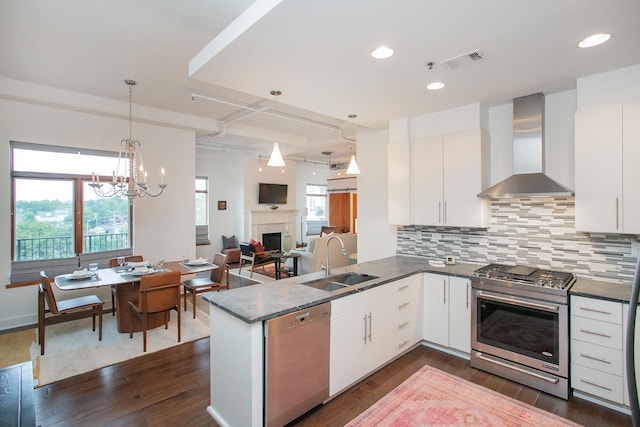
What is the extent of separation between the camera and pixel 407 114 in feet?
12.7

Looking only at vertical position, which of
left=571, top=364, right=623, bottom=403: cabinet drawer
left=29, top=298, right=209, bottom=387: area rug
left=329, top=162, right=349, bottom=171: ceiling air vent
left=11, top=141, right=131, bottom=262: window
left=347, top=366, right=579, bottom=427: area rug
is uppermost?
left=329, top=162, right=349, bottom=171: ceiling air vent

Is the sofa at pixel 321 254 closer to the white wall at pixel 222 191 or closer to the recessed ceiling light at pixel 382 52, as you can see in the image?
the white wall at pixel 222 191

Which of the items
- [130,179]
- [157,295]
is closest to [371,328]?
[157,295]

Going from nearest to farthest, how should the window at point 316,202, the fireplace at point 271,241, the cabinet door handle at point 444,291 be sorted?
the cabinet door handle at point 444,291 → the fireplace at point 271,241 → the window at point 316,202

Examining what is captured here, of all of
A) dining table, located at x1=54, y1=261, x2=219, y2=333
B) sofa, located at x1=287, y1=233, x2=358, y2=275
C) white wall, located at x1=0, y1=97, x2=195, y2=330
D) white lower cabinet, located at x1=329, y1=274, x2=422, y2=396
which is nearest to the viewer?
white lower cabinet, located at x1=329, y1=274, x2=422, y2=396

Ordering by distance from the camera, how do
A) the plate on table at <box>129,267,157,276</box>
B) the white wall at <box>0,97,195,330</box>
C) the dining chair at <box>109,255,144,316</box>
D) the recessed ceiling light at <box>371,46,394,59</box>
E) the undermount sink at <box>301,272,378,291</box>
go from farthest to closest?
the dining chair at <box>109,255,144,316</box> → the white wall at <box>0,97,195,330</box> → the plate on table at <box>129,267,157,276</box> → the undermount sink at <box>301,272,378,291</box> → the recessed ceiling light at <box>371,46,394,59</box>

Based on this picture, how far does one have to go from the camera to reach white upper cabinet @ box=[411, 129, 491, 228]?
350 cm

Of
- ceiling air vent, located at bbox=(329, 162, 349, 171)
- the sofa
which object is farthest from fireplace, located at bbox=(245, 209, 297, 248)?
the sofa

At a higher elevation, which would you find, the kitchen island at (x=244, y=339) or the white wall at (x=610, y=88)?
the white wall at (x=610, y=88)

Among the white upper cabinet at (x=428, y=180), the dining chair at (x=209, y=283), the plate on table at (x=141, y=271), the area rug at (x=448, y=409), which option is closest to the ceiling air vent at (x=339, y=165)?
the dining chair at (x=209, y=283)

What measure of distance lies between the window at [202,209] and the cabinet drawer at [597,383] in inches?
313

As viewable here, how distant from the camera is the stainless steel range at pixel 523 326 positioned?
105 inches

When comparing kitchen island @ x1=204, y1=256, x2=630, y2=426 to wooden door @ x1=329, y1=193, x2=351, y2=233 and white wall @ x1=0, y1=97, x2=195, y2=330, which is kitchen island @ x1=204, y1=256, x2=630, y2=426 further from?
wooden door @ x1=329, y1=193, x2=351, y2=233

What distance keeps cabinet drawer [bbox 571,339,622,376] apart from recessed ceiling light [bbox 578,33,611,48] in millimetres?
2248
